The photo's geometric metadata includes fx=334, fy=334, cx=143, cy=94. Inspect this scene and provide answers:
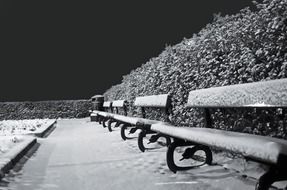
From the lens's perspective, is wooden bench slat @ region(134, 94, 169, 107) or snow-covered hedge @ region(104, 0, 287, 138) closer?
snow-covered hedge @ region(104, 0, 287, 138)

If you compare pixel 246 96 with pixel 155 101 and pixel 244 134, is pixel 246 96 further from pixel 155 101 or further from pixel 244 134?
pixel 155 101

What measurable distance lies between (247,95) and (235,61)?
0.92 metres

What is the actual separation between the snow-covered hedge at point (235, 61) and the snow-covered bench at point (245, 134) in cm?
36

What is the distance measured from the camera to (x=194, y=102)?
4.43 meters

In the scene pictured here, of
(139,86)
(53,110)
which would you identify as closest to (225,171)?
(139,86)

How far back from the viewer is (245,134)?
2.65 metres

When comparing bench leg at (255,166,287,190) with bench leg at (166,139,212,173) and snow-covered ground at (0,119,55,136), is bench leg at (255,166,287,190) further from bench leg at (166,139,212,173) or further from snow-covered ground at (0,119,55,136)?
snow-covered ground at (0,119,55,136)

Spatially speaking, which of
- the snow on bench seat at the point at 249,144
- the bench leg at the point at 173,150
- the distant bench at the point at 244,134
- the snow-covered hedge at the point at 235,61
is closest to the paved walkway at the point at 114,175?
the bench leg at the point at 173,150

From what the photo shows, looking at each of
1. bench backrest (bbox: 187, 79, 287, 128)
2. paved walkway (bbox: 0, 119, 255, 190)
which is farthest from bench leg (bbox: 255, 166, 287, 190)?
paved walkway (bbox: 0, 119, 255, 190)

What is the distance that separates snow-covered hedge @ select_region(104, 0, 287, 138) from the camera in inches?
128

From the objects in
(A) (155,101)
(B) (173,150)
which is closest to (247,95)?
(B) (173,150)

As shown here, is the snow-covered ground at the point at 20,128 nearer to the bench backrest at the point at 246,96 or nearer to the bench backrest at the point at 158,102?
the bench backrest at the point at 158,102

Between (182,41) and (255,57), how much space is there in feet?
10.9

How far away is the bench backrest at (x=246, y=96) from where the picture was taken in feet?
8.63
